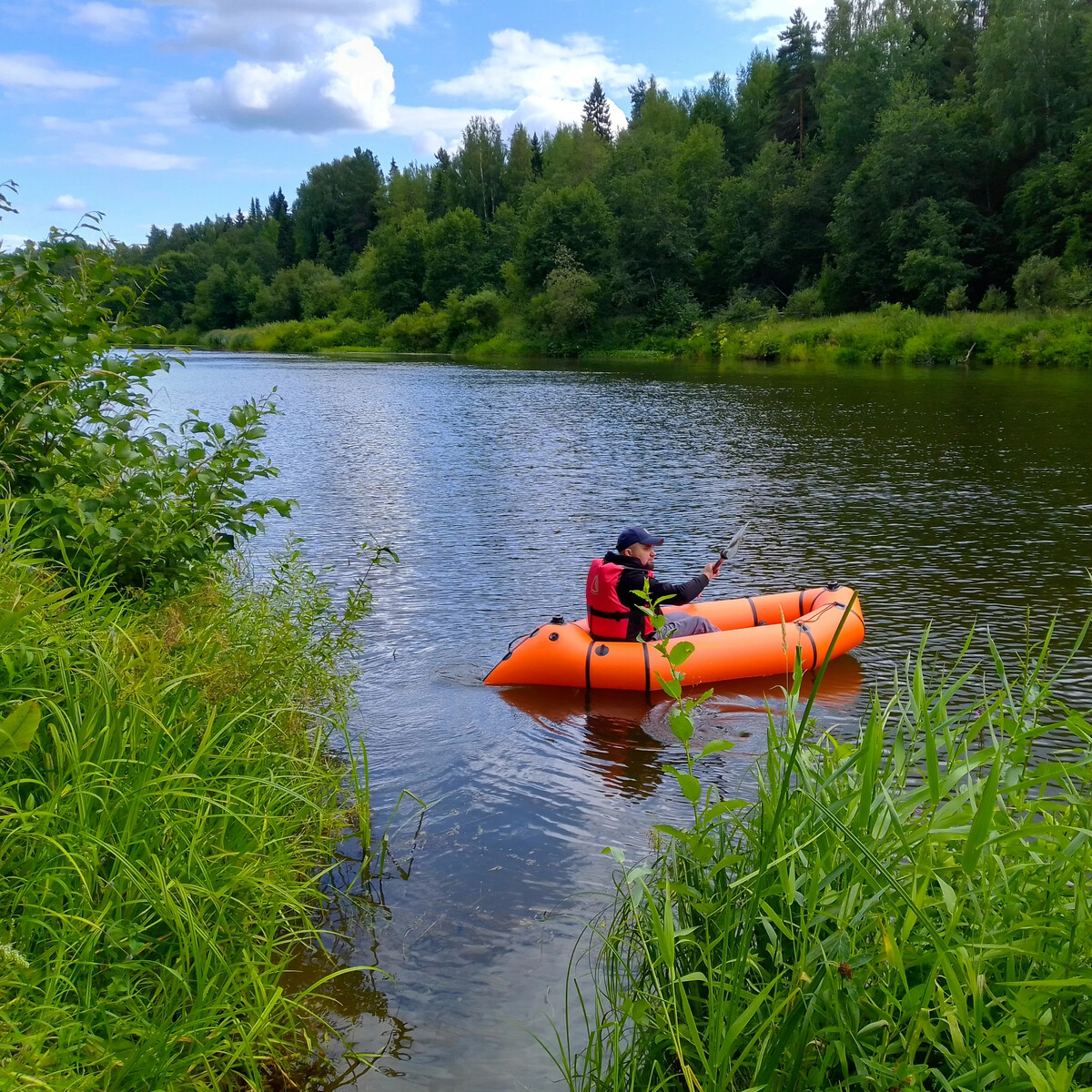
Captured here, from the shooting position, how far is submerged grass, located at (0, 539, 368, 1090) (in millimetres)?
2137

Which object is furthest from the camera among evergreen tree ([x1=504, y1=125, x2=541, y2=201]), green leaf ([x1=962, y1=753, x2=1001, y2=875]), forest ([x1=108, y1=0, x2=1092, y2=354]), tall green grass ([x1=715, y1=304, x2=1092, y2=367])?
evergreen tree ([x1=504, y1=125, x2=541, y2=201])

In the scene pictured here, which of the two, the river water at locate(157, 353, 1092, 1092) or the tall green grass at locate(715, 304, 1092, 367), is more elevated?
the tall green grass at locate(715, 304, 1092, 367)

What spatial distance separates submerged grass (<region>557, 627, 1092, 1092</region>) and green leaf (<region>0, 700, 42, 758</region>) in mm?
1391

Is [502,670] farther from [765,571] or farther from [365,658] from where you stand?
[765,571]

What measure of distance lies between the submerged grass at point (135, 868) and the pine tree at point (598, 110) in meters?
77.0

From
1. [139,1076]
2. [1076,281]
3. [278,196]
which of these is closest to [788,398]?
[1076,281]

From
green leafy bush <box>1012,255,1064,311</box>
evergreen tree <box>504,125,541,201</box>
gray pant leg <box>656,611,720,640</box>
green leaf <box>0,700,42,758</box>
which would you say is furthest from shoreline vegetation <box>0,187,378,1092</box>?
evergreen tree <box>504,125,541,201</box>

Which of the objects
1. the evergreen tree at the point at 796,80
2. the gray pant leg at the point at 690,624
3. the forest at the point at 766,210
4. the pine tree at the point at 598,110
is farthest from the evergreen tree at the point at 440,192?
the gray pant leg at the point at 690,624

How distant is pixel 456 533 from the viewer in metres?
10.4

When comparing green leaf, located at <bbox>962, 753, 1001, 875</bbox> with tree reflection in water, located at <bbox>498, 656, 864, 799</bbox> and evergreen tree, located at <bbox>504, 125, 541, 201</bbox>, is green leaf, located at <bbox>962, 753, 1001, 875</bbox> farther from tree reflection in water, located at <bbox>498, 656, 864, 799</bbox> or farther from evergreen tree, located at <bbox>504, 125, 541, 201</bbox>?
evergreen tree, located at <bbox>504, 125, 541, 201</bbox>

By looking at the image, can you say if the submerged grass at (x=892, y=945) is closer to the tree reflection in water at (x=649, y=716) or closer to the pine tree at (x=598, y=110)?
the tree reflection in water at (x=649, y=716)

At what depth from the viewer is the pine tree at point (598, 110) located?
243 feet

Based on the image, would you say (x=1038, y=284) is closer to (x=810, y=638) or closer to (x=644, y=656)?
(x=810, y=638)

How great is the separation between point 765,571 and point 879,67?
40.4m
